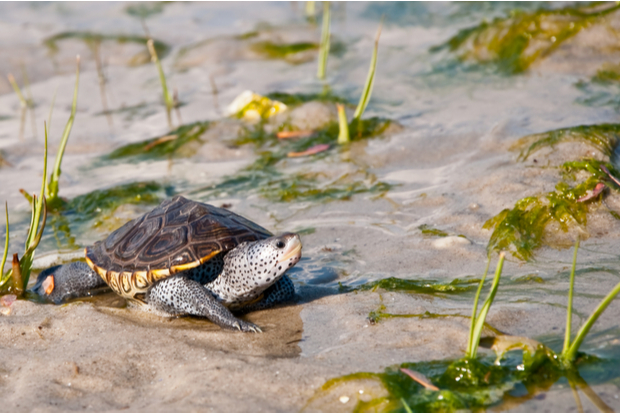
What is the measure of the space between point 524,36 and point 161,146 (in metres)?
4.75

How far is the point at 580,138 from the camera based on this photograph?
473 centimetres

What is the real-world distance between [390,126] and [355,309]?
3.37 m

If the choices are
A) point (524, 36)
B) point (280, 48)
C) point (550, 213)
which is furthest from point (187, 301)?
point (280, 48)

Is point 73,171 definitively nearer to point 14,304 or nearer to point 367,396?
point 14,304

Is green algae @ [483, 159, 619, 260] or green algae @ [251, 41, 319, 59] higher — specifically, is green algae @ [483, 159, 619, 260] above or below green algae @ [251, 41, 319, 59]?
below

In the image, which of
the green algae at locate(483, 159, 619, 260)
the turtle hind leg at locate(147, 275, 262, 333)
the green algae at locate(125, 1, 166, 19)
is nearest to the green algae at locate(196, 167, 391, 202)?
the green algae at locate(483, 159, 619, 260)

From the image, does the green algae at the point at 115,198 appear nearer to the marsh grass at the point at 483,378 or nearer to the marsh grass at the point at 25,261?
the marsh grass at the point at 25,261

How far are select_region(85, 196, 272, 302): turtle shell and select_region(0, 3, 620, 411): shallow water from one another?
263mm

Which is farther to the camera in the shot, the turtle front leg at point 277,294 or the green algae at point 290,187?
the green algae at point 290,187

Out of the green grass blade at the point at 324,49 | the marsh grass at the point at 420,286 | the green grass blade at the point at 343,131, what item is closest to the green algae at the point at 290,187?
the green grass blade at the point at 343,131

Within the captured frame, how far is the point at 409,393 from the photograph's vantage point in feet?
7.52

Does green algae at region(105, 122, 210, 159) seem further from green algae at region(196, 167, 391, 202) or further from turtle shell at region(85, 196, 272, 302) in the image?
turtle shell at region(85, 196, 272, 302)

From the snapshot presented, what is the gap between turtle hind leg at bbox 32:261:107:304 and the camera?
385cm

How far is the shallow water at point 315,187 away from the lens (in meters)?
2.65
